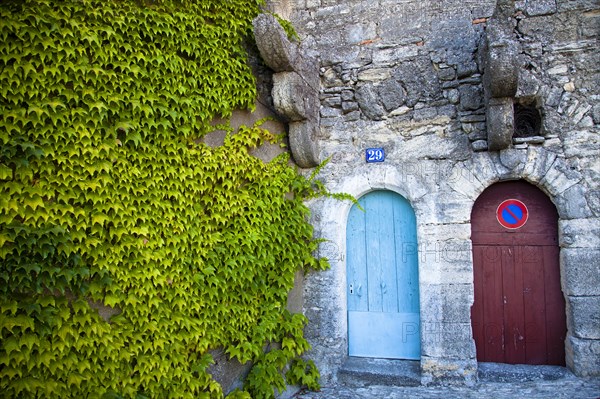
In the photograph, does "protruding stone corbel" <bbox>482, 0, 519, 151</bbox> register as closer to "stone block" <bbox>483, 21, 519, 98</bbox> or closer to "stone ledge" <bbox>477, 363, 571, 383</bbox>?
"stone block" <bbox>483, 21, 519, 98</bbox>

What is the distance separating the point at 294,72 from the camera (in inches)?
171

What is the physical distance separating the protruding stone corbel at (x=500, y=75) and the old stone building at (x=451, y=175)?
0.01 m

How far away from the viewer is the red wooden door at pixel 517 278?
438 centimetres

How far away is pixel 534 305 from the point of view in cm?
441

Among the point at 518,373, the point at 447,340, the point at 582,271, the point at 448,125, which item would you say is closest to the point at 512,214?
the point at 582,271

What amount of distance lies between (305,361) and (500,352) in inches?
76.9

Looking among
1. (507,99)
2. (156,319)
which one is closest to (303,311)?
(156,319)

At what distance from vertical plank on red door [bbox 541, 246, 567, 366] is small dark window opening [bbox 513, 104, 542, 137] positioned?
116cm

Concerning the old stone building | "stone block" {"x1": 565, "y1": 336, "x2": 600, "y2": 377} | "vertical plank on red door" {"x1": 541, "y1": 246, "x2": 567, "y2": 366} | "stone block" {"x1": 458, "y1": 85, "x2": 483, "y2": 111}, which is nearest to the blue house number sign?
the old stone building

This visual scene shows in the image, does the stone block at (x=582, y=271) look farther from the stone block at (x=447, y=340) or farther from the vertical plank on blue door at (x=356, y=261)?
the vertical plank on blue door at (x=356, y=261)

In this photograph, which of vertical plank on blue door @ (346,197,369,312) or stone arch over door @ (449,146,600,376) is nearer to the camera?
stone arch over door @ (449,146,600,376)

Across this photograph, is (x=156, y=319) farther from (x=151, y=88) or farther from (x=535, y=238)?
(x=535, y=238)

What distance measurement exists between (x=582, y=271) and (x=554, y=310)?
50 cm

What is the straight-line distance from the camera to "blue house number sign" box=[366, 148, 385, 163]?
4.75 m
